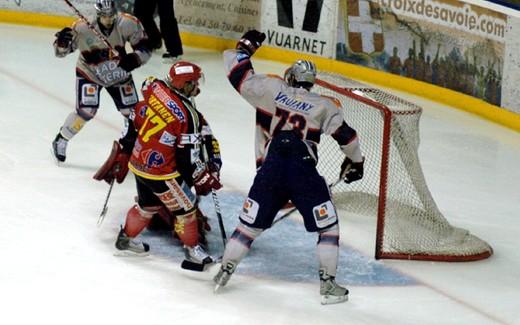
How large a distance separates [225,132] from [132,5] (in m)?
2.90

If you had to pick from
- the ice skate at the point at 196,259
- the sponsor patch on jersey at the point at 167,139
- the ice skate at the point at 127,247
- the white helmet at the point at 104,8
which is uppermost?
the white helmet at the point at 104,8

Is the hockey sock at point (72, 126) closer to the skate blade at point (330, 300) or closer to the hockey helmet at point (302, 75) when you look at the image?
the hockey helmet at point (302, 75)

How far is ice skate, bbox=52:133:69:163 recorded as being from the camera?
8039 mm

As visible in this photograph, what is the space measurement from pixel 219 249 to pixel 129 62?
1548 mm

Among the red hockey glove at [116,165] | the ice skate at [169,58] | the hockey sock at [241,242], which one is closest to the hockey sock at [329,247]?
the hockey sock at [241,242]

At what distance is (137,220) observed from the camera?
6.41m

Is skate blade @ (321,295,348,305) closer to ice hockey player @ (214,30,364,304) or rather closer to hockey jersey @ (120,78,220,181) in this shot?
ice hockey player @ (214,30,364,304)

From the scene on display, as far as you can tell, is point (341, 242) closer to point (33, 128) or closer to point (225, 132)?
point (225, 132)

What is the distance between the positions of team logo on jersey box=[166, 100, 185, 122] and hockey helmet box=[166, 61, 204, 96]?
9 cm

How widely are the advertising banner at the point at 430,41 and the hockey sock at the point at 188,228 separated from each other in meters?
3.59

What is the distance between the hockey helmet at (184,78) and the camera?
6.14 metres

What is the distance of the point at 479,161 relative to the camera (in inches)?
336

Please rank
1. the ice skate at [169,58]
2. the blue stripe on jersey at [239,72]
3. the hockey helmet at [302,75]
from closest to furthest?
the hockey helmet at [302,75] → the blue stripe on jersey at [239,72] → the ice skate at [169,58]

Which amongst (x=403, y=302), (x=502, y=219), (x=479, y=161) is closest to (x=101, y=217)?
(x=403, y=302)
